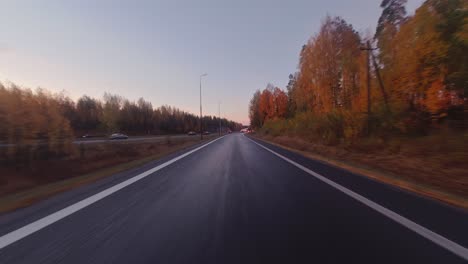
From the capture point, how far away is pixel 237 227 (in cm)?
432

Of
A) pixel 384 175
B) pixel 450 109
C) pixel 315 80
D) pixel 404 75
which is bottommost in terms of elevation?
pixel 384 175

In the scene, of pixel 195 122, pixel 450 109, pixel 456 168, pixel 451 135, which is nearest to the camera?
pixel 456 168

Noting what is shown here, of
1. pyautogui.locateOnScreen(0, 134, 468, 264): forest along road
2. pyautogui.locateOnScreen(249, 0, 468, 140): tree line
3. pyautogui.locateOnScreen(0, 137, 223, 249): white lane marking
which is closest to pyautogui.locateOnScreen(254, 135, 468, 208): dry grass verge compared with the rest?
pyautogui.locateOnScreen(0, 134, 468, 264): forest along road

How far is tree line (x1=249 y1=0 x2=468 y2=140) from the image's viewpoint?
12.9 metres

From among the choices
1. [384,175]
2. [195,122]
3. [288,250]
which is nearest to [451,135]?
[384,175]

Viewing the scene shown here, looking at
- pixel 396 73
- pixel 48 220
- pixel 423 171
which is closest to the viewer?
pixel 48 220

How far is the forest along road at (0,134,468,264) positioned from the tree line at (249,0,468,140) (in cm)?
942

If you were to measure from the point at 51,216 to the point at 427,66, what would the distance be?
1670cm

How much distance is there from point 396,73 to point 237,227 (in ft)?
52.2

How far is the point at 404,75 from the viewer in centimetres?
1480

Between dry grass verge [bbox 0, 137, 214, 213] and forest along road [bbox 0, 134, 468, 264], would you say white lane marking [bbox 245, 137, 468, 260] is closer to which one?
forest along road [bbox 0, 134, 468, 264]

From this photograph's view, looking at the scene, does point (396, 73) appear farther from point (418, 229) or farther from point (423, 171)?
point (418, 229)

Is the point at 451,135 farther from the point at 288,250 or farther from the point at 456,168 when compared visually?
the point at 288,250

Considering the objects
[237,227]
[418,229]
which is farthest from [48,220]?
[418,229]
